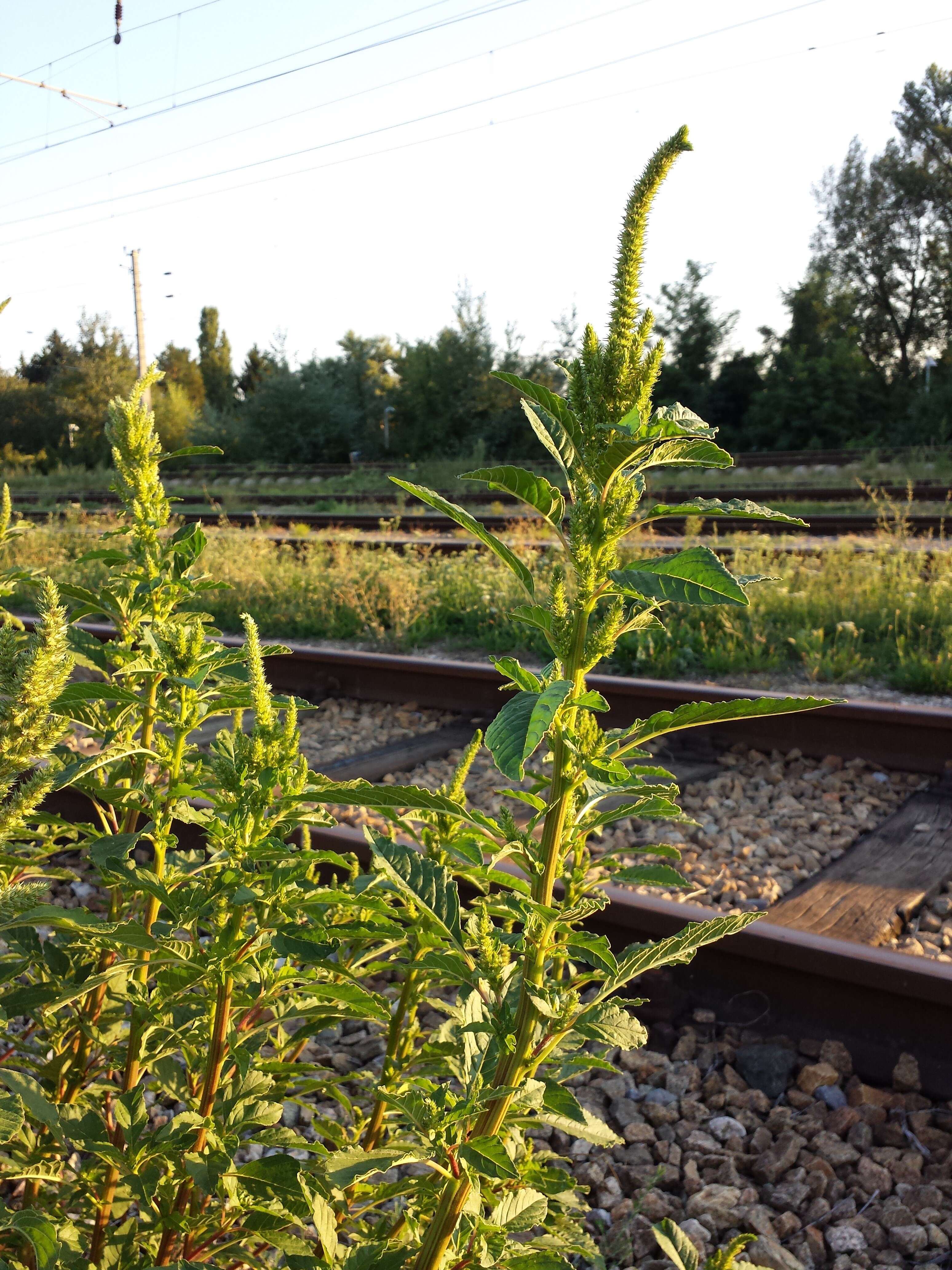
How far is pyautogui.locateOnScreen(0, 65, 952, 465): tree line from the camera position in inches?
1433

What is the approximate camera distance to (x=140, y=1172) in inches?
51.3

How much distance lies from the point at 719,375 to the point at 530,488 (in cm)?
4096

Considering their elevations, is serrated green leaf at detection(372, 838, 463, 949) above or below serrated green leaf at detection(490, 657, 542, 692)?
below

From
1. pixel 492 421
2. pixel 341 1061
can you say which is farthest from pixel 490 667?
pixel 492 421

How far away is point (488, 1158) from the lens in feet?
3.35

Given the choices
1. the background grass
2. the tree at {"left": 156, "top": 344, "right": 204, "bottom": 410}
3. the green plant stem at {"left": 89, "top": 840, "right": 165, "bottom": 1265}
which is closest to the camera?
the green plant stem at {"left": 89, "top": 840, "right": 165, "bottom": 1265}

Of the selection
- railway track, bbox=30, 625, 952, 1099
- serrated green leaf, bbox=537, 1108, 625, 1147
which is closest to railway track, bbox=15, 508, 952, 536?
railway track, bbox=30, 625, 952, 1099

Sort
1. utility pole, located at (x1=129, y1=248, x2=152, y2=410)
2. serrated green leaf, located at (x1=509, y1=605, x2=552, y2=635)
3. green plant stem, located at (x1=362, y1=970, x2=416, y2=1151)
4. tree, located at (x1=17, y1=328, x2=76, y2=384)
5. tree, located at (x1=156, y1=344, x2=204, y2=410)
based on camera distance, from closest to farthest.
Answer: serrated green leaf, located at (x1=509, y1=605, x2=552, y2=635)
green plant stem, located at (x1=362, y1=970, x2=416, y2=1151)
utility pole, located at (x1=129, y1=248, x2=152, y2=410)
tree, located at (x1=17, y1=328, x2=76, y2=384)
tree, located at (x1=156, y1=344, x2=204, y2=410)

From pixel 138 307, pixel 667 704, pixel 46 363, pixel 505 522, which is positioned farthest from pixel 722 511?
pixel 46 363

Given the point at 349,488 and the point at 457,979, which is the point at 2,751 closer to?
the point at 457,979

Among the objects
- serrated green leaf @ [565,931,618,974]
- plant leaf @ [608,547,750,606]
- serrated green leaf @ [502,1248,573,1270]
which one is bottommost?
serrated green leaf @ [502,1248,573,1270]

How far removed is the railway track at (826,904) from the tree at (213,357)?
7014 cm

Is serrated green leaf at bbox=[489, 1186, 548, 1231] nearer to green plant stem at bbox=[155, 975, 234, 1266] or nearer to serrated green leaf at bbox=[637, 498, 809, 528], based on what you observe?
green plant stem at bbox=[155, 975, 234, 1266]

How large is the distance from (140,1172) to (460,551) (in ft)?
28.4
